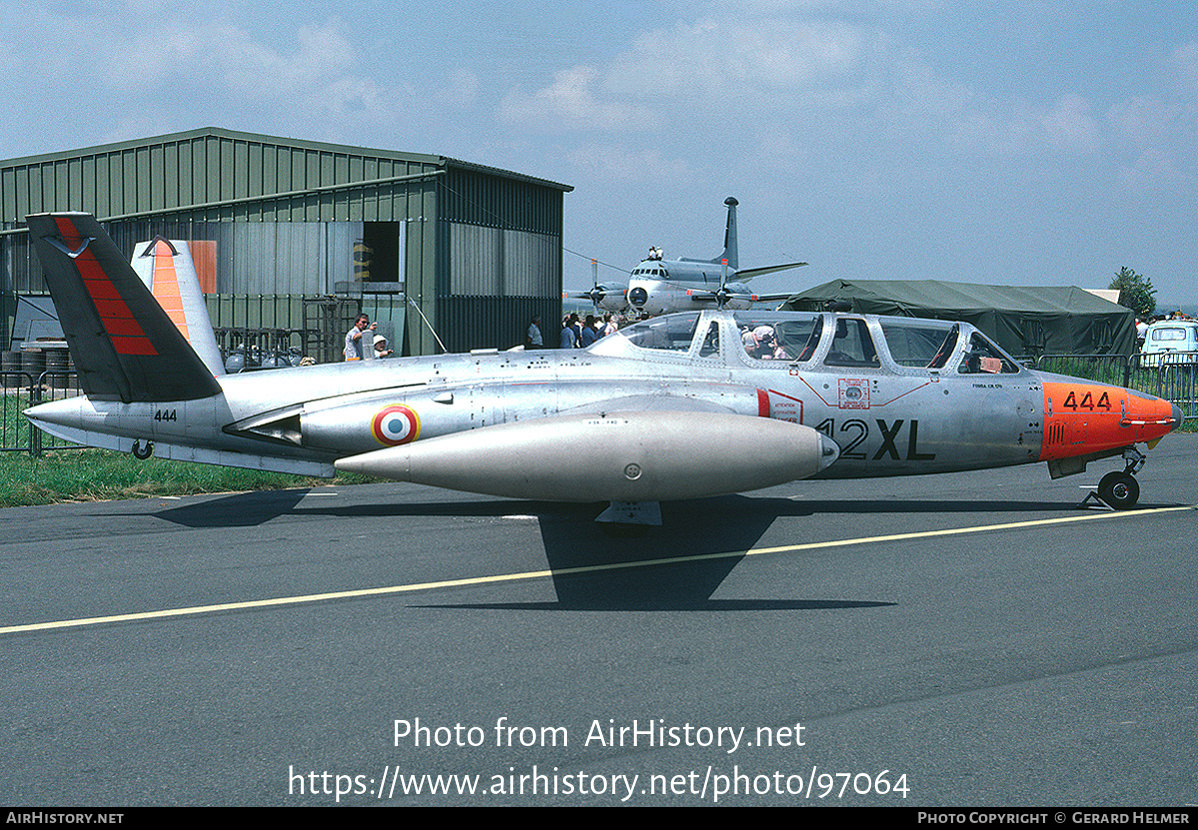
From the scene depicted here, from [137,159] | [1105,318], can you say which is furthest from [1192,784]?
[1105,318]

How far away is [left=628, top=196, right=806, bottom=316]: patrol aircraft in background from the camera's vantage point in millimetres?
51000

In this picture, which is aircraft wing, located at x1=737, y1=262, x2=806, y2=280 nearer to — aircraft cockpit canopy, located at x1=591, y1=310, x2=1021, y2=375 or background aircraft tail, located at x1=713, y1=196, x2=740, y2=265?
background aircraft tail, located at x1=713, y1=196, x2=740, y2=265

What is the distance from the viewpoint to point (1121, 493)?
35.2ft

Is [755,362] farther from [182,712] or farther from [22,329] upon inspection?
[22,329]

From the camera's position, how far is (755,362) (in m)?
10.2

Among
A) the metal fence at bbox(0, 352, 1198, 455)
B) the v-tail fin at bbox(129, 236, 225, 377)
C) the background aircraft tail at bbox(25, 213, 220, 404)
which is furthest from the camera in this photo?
the metal fence at bbox(0, 352, 1198, 455)

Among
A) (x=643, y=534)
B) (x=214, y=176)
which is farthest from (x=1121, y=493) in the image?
(x=214, y=176)

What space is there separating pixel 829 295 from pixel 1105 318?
10.1m

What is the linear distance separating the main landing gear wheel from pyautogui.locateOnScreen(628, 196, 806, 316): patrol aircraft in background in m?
38.5

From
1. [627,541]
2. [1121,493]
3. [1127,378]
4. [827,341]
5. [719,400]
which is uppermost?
[827,341]

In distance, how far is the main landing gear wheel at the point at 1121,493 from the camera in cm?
1075

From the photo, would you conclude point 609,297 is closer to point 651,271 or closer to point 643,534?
point 651,271

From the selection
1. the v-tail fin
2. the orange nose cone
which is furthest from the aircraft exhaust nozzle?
the v-tail fin

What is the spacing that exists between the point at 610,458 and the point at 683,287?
154ft
